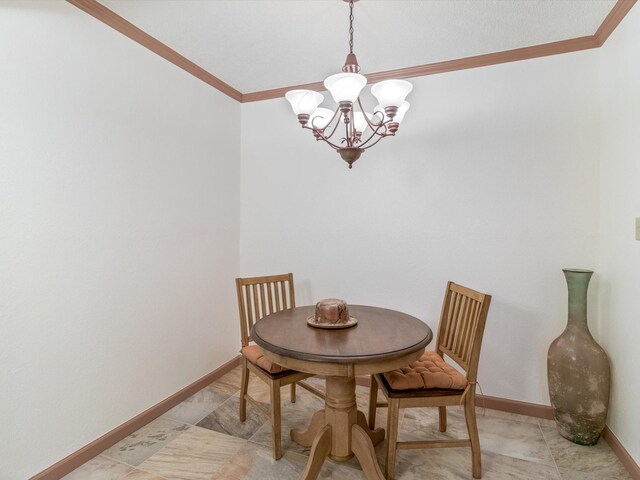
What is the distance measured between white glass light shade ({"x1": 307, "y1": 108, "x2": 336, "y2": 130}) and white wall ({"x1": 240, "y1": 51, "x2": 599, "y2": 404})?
0.89 meters

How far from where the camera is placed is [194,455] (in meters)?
1.91

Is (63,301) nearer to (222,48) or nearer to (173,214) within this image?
(173,214)

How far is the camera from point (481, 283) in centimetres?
244

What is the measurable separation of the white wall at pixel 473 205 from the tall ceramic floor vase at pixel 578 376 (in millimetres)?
238

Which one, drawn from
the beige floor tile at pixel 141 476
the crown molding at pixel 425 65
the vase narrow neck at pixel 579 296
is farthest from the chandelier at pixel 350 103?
the beige floor tile at pixel 141 476

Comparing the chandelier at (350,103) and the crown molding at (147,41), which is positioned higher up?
the crown molding at (147,41)

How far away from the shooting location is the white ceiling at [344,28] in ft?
6.18

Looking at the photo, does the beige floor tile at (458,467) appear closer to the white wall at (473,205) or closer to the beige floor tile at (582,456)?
the beige floor tile at (582,456)

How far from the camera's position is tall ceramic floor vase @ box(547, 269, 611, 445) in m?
1.92

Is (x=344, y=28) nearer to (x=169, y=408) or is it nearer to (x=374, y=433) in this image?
(x=374, y=433)

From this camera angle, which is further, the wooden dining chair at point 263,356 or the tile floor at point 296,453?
the wooden dining chair at point 263,356

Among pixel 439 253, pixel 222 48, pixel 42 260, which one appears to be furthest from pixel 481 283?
pixel 42 260

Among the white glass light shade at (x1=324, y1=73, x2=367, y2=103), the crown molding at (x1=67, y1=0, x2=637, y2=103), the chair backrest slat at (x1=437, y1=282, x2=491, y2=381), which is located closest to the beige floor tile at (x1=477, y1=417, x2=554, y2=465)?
the chair backrest slat at (x1=437, y1=282, x2=491, y2=381)

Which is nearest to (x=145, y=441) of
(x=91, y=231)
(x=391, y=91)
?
(x=91, y=231)
